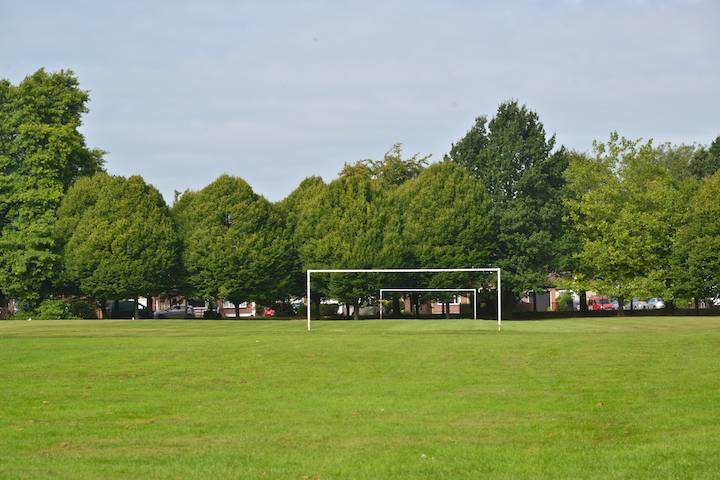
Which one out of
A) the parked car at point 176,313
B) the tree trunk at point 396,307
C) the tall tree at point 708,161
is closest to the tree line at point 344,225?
the tree trunk at point 396,307

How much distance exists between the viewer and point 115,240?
7350 cm

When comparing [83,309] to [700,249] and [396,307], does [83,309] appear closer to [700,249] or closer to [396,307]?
[396,307]

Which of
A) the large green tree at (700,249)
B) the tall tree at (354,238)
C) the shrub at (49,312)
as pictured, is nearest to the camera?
the shrub at (49,312)

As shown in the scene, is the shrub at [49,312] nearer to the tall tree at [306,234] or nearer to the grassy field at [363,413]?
the tall tree at [306,234]

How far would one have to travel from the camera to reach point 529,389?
66.4 feet

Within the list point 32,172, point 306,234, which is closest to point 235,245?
point 306,234

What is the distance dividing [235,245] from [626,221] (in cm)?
3359

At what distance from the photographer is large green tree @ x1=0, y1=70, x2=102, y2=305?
72.1 metres

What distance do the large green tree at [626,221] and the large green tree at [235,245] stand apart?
25874 millimetres

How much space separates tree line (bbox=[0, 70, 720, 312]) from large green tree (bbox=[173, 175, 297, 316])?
4.6 inches

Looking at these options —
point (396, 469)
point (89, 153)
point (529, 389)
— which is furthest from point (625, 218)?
point (396, 469)

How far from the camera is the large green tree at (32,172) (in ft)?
236

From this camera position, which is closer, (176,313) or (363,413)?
(363,413)

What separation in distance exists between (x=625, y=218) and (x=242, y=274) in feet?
109
